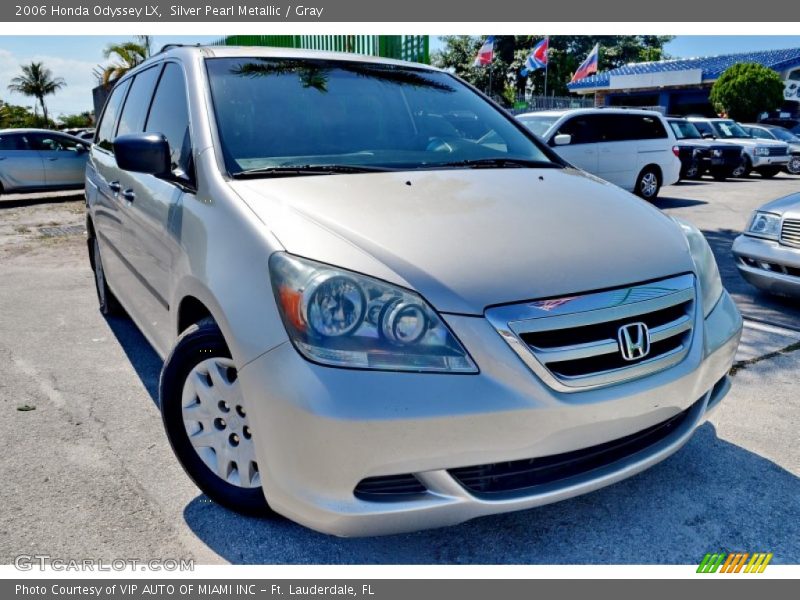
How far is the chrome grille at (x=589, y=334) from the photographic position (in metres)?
1.87

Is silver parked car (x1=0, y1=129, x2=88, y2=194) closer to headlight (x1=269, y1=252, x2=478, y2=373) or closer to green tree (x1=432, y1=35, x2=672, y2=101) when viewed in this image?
headlight (x1=269, y1=252, x2=478, y2=373)

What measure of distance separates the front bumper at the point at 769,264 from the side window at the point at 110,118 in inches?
181

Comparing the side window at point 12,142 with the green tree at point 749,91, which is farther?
the green tree at point 749,91

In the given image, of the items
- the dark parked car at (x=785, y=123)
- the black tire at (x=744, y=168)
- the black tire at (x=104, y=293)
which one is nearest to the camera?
the black tire at (x=104, y=293)

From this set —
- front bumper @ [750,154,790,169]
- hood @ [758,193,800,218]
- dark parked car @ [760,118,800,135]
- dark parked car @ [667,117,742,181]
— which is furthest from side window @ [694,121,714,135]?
hood @ [758,193,800,218]

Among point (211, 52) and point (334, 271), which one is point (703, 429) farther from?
point (211, 52)

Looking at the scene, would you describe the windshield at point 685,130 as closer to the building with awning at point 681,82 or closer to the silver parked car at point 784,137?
the silver parked car at point 784,137

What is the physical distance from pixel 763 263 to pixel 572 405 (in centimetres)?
381

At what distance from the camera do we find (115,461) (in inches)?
110

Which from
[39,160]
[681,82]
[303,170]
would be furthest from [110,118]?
[681,82]

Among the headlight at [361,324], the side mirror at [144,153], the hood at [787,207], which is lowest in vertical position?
the hood at [787,207]

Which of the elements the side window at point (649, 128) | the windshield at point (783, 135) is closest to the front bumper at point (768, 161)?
the windshield at point (783, 135)

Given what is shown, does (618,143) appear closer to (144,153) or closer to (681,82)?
(144,153)

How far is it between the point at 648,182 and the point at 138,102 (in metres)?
10.1
